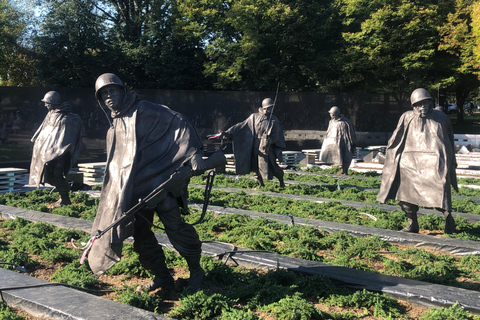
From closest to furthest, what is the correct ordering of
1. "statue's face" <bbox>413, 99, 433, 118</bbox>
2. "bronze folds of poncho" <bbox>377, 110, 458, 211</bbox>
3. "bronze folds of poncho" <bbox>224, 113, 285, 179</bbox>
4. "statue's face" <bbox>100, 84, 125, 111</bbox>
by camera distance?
1. "statue's face" <bbox>100, 84, 125, 111</bbox>
2. "bronze folds of poncho" <bbox>377, 110, 458, 211</bbox>
3. "statue's face" <bbox>413, 99, 433, 118</bbox>
4. "bronze folds of poncho" <bbox>224, 113, 285, 179</bbox>

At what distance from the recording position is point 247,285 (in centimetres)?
500

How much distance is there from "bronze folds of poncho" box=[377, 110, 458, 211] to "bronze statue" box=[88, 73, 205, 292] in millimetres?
4037

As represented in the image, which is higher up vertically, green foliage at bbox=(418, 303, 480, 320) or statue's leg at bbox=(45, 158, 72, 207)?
statue's leg at bbox=(45, 158, 72, 207)

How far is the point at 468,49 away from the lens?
3089 centimetres

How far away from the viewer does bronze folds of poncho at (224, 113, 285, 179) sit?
12570 millimetres

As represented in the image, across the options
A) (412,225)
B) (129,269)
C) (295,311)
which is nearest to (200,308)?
(295,311)

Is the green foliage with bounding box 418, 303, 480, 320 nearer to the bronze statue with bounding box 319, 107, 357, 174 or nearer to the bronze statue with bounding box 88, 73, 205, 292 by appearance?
the bronze statue with bounding box 88, 73, 205, 292

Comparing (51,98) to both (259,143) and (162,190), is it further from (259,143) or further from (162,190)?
(162,190)

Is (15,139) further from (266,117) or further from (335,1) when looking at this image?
(335,1)

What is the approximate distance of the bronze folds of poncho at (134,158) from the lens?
4387mm

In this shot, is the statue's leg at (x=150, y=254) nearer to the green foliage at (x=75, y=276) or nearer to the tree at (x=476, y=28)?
the green foliage at (x=75, y=276)

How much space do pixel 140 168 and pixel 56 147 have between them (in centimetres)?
613

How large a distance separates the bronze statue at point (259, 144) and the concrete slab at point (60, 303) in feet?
26.2

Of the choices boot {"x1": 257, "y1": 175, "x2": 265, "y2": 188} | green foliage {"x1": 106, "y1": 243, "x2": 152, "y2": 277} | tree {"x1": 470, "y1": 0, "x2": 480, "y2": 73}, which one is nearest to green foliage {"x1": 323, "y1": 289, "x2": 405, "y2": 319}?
green foliage {"x1": 106, "y1": 243, "x2": 152, "y2": 277}
